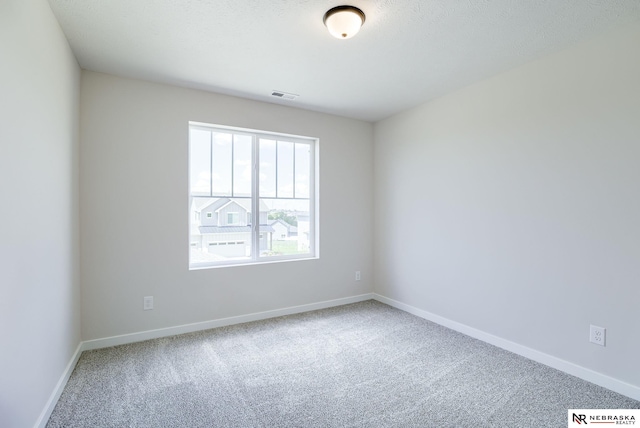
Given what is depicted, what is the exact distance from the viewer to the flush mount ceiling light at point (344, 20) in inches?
78.4

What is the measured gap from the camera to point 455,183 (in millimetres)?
3406

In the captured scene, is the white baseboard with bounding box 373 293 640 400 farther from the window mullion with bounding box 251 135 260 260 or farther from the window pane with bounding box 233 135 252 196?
the window pane with bounding box 233 135 252 196

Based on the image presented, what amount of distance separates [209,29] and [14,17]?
1063mm

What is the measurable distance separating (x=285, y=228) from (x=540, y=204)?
269cm

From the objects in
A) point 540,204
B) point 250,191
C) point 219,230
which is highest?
point 250,191

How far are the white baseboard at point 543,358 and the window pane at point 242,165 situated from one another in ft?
8.22

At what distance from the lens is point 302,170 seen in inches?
165

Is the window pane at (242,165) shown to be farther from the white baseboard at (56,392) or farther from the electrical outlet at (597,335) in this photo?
the electrical outlet at (597,335)

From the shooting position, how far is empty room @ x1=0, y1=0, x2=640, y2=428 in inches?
77.6

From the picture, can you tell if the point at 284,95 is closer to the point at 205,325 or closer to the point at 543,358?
the point at 205,325

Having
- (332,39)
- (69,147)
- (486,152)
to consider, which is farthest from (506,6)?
(69,147)

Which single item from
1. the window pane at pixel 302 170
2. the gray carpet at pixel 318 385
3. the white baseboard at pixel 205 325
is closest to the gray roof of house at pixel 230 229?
the window pane at pixel 302 170

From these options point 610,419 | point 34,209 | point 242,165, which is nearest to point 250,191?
point 242,165

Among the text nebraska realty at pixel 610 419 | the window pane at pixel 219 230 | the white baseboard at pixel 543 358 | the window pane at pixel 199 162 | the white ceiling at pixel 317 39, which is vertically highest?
the white ceiling at pixel 317 39
